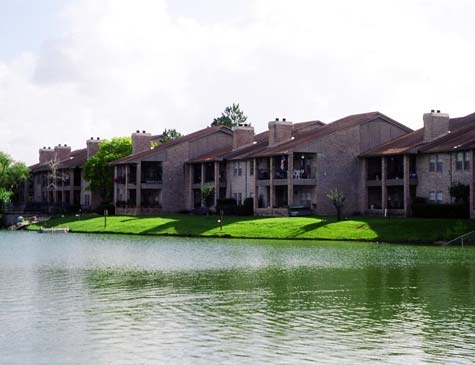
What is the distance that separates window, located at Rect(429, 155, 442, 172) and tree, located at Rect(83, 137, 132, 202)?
48165 mm

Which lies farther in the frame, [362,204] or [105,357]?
[362,204]

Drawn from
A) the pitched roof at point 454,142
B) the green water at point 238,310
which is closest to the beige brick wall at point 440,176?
the pitched roof at point 454,142

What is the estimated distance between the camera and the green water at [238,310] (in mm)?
19859

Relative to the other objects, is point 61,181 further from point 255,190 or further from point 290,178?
point 290,178

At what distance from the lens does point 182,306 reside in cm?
2725

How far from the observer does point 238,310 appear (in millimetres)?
26391

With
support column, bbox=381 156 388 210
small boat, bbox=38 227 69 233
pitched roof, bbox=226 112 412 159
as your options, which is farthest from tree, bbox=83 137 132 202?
support column, bbox=381 156 388 210

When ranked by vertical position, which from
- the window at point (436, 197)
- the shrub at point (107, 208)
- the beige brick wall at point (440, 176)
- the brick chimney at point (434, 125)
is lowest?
the shrub at point (107, 208)

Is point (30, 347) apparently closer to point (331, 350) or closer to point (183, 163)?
point (331, 350)

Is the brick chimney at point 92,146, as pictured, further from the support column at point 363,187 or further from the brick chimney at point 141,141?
the support column at point 363,187

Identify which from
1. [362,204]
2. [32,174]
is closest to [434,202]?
[362,204]

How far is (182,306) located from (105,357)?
26.6 feet

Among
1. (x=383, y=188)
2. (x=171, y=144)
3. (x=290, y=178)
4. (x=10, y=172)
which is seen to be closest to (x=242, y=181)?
(x=290, y=178)

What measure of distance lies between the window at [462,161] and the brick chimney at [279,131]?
911 inches
